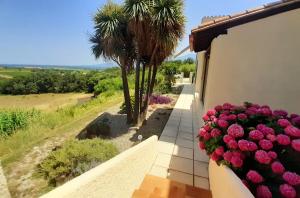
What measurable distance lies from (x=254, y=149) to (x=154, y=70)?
7619 millimetres

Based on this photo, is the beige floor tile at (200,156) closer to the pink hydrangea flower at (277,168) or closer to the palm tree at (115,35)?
the pink hydrangea flower at (277,168)

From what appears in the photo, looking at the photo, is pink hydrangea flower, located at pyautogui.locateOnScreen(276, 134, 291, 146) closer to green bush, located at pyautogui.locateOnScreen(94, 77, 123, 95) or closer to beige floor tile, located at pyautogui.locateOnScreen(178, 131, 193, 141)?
beige floor tile, located at pyautogui.locateOnScreen(178, 131, 193, 141)

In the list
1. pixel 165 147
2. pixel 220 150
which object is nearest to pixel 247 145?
pixel 220 150

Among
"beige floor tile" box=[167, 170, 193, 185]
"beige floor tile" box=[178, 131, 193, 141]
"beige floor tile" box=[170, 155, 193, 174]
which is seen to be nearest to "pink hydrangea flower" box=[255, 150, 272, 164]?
"beige floor tile" box=[167, 170, 193, 185]

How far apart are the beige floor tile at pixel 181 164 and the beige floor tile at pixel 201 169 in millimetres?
146

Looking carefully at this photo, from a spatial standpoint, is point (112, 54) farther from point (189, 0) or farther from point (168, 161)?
point (168, 161)

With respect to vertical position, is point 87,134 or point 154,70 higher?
point 154,70

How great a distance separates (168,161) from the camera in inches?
230

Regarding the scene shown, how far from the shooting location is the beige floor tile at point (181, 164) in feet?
17.9

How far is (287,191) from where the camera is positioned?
238cm

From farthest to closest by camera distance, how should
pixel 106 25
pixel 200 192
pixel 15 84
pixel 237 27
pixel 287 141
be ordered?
pixel 15 84 → pixel 106 25 → pixel 237 27 → pixel 200 192 → pixel 287 141

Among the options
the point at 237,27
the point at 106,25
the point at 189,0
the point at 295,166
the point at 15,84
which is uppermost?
the point at 189,0

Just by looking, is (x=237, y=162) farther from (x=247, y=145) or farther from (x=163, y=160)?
(x=163, y=160)

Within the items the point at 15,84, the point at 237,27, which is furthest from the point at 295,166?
the point at 15,84
